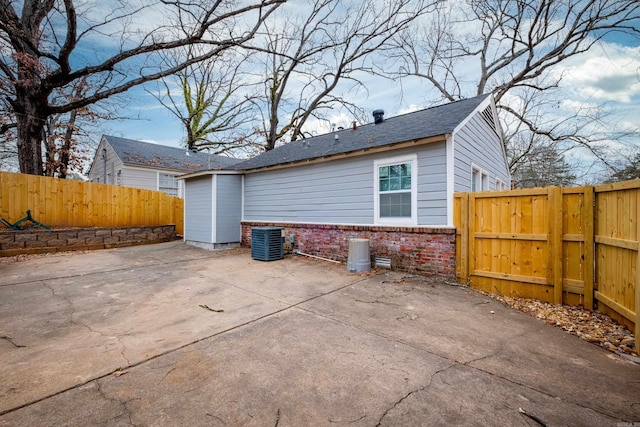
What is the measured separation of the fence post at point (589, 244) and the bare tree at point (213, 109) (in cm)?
1919

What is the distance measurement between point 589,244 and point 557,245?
0.36 meters

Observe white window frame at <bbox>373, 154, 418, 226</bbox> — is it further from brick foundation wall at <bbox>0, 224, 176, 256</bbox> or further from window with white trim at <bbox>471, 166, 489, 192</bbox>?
brick foundation wall at <bbox>0, 224, 176, 256</bbox>

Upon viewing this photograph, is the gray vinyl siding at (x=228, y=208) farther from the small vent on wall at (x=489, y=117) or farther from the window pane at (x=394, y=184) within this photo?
the small vent on wall at (x=489, y=117)

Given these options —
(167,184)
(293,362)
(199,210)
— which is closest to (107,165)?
(167,184)

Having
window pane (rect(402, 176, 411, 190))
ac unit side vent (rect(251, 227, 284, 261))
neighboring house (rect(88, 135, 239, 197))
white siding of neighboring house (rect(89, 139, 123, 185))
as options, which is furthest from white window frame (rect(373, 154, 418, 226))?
white siding of neighboring house (rect(89, 139, 123, 185))

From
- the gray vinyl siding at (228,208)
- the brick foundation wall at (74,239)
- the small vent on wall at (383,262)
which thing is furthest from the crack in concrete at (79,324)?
the gray vinyl siding at (228,208)

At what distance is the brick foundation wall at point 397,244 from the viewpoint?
5.59m

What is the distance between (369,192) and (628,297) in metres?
4.69

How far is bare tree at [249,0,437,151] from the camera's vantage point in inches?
476

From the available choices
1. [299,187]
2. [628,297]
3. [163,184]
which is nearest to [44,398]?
[628,297]

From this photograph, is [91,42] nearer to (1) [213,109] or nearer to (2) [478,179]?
(2) [478,179]

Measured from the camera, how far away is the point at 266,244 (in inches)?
299

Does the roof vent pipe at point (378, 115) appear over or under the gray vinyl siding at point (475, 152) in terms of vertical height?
over

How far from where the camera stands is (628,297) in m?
3.12
